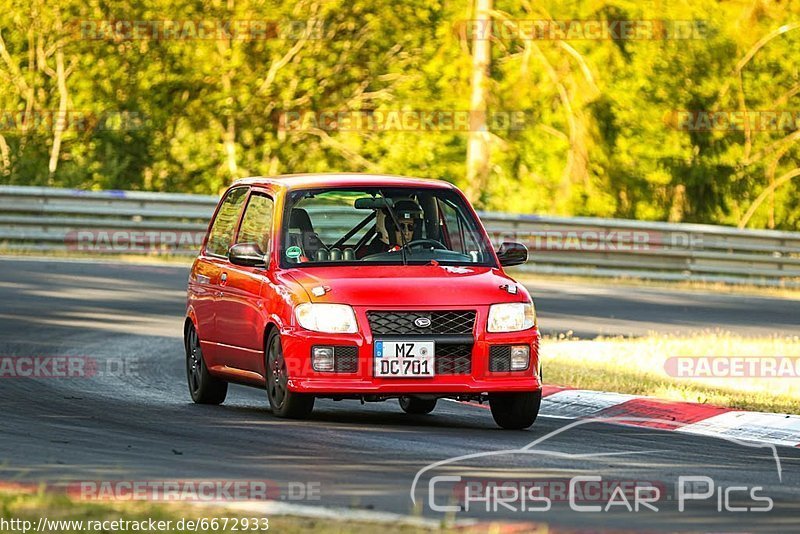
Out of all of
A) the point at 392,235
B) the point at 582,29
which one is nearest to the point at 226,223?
the point at 392,235

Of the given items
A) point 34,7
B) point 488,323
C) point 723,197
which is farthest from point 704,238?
point 488,323

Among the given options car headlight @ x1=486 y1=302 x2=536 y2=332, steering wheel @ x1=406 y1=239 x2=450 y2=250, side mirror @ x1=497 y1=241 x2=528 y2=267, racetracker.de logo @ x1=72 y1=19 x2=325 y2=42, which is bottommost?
car headlight @ x1=486 y1=302 x2=536 y2=332

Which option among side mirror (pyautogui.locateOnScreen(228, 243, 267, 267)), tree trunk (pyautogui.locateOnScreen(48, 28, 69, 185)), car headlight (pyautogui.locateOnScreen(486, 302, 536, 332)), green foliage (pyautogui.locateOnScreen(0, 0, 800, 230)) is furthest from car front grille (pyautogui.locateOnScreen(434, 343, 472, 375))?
tree trunk (pyautogui.locateOnScreen(48, 28, 69, 185))

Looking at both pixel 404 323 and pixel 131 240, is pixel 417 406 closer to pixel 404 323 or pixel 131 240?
pixel 404 323

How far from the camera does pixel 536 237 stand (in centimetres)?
2934

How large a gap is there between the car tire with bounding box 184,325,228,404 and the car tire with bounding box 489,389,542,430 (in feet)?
7.63

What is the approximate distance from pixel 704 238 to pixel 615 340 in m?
11.8

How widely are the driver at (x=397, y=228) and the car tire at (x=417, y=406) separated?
1.23m

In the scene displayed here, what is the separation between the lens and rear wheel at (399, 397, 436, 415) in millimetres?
13008

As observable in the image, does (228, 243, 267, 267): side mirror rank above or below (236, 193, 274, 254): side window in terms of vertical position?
below

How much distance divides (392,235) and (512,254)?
86 centimetres

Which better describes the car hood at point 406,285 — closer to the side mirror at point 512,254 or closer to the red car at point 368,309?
the red car at point 368,309

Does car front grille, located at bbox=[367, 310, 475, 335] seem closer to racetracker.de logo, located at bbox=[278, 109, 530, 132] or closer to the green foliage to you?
the green foliage

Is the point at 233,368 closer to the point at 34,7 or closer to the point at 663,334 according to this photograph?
the point at 663,334
